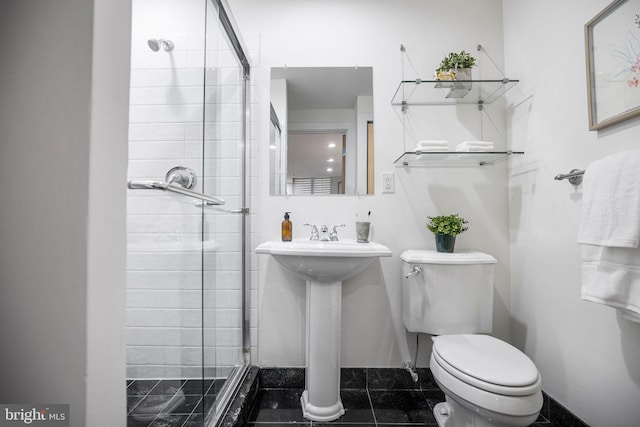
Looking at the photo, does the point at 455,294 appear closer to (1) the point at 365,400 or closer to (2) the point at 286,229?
(1) the point at 365,400

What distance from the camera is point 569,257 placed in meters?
1.23

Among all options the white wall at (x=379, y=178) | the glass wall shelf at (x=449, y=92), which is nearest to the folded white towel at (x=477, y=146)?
the white wall at (x=379, y=178)

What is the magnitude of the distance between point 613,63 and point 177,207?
5.48 feet

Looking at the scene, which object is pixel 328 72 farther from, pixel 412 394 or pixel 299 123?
pixel 412 394

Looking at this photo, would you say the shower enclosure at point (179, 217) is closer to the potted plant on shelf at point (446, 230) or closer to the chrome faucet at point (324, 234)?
the chrome faucet at point (324, 234)

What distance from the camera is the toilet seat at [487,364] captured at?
36.6 inches

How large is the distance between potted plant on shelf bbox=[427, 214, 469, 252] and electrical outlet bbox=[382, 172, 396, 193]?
11.6 inches

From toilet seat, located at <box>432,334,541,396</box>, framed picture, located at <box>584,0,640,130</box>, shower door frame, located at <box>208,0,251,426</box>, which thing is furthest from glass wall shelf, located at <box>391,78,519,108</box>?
toilet seat, located at <box>432,334,541,396</box>

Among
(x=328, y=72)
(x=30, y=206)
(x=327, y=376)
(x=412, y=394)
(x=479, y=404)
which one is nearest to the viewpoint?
(x=30, y=206)

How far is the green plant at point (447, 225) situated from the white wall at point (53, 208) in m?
1.42

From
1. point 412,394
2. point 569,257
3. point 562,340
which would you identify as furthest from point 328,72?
point 412,394

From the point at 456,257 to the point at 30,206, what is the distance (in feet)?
4.94

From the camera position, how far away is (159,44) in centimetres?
104

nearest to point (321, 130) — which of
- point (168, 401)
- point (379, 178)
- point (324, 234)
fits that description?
point (379, 178)
